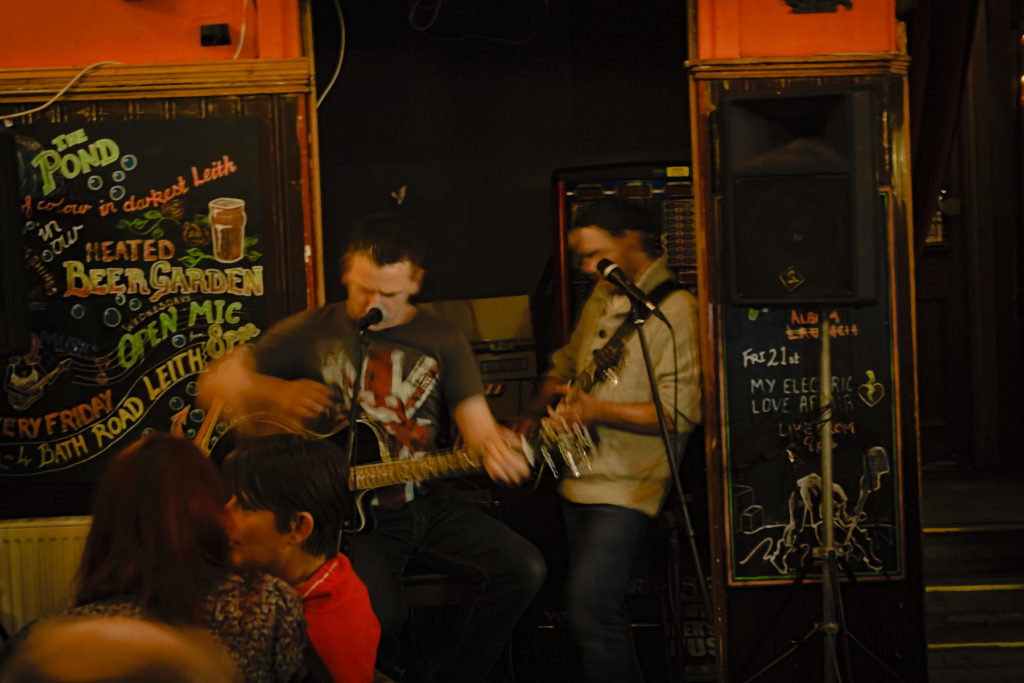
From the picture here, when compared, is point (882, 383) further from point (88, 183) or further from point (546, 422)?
point (88, 183)

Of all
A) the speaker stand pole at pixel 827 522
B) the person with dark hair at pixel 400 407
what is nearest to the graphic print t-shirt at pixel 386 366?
the person with dark hair at pixel 400 407

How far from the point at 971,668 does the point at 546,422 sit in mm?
2179

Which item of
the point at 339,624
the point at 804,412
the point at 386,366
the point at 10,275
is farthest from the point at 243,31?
the point at 804,412

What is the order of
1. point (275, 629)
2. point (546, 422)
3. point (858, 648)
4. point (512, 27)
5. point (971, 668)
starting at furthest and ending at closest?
point (512, 27)
point (971, 668)
point (858, 648)
point (546, 422)
point (275, 629)

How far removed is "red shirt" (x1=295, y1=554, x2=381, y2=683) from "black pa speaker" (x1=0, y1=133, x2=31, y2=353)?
149 cm

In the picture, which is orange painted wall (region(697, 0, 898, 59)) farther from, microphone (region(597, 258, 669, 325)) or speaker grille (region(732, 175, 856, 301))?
microphone (region(597, 258, 669, 325))

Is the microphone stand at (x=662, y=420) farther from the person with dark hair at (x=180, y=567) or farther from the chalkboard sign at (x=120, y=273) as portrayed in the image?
the person with dark hair at (x=180, y=567)

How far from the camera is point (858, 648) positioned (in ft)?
12.1

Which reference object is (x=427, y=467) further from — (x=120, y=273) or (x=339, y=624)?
(x=120, y=273)

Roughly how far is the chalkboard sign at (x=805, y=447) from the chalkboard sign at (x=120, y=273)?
1838mm

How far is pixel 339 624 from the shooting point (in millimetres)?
2256

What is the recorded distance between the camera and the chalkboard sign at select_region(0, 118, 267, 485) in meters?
3.71

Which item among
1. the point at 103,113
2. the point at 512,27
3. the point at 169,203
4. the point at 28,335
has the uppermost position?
the point at 512,27

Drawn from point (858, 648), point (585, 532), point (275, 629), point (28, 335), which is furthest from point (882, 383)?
point (28, 335)
